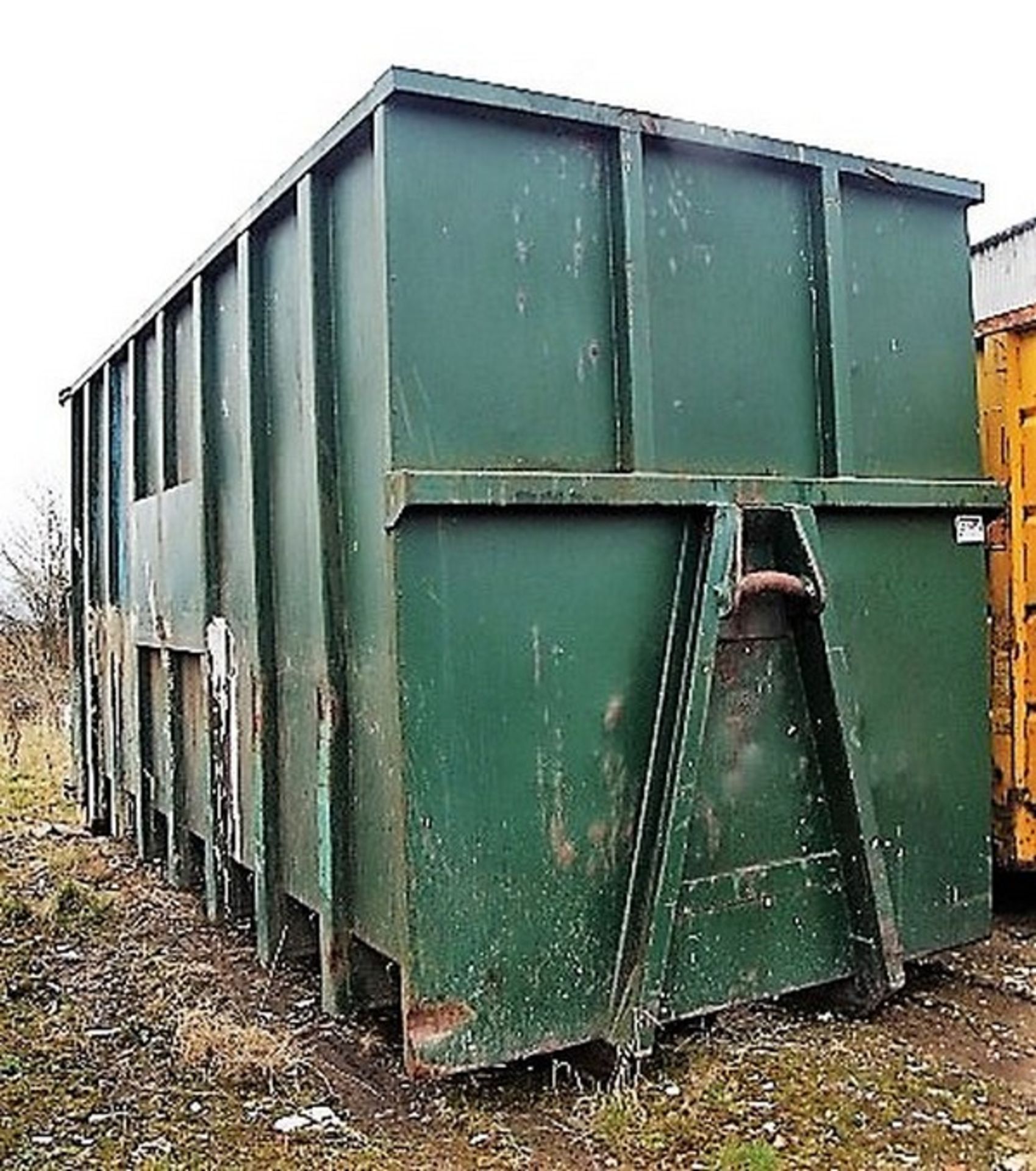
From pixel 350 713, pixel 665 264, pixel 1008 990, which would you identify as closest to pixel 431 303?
pixel 665 264

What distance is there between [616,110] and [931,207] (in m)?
1.31

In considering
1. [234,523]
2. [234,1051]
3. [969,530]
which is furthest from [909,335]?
[234,1051]

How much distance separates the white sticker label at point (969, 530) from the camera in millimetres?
4328

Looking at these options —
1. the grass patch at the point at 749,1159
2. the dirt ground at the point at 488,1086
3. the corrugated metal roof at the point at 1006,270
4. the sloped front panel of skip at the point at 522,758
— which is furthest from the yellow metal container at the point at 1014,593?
the corrugated metal roof at the point at 1006,270

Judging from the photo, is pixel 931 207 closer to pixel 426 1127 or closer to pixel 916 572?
pixel 916 572

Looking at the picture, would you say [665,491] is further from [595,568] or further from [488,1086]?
[488,1086]

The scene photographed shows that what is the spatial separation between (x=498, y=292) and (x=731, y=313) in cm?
80

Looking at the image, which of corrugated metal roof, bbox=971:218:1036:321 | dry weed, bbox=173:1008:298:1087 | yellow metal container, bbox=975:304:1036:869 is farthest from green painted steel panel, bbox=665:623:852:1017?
corrugated metal roof, bbox=971:218:1036:321

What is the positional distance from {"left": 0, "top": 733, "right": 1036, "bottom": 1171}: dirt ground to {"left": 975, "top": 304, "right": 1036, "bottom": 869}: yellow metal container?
1.67 ft

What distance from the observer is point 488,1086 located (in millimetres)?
3539

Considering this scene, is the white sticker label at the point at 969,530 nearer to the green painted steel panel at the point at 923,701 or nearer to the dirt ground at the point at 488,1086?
the green painted steel panel at the point at 923,701

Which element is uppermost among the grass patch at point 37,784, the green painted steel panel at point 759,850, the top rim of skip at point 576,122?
the top rim of skip at point 576,122

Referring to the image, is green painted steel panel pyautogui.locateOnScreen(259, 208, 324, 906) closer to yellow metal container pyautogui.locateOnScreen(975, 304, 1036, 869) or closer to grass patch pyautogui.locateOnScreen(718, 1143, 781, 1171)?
grass patch pyautogui.locateOnScreen(718, 1143, 781, 1171)

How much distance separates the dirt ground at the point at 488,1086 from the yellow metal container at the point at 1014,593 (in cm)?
51
